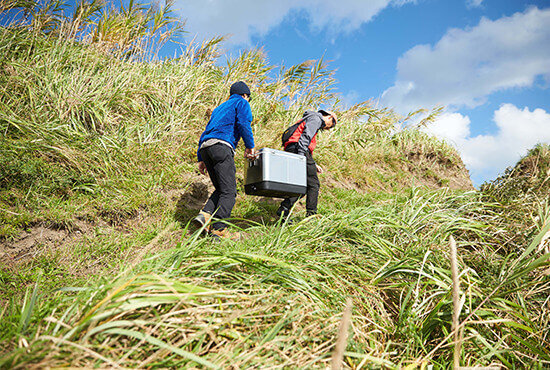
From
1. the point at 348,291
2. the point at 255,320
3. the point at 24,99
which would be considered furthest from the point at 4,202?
the point at 348,291

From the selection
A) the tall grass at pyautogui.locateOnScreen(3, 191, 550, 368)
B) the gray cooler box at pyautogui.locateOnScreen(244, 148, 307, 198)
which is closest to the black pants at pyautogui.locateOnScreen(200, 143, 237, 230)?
the gray cooler box at pyautogui.locateOnScreen(244, 148, 307, 198)

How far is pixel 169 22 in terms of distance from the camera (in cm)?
605

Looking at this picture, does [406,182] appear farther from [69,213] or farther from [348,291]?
[69,213]

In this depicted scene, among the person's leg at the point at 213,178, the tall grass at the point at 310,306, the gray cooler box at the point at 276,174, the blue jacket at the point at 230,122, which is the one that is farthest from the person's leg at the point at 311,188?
the tall grass at the point at 310,306

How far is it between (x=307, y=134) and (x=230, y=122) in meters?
1.15

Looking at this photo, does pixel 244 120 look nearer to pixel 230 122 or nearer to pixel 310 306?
pixel 230 122

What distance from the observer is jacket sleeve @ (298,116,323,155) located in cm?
417

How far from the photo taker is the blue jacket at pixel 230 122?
11.5 feet

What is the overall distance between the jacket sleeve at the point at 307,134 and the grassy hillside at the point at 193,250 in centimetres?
116

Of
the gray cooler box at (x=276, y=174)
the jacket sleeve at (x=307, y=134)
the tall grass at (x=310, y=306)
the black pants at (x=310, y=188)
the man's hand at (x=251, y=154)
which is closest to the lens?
the tall grass at (x=310, y=306)

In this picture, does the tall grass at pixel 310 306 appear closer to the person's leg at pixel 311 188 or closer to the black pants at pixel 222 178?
the black pants at pixel 222 178

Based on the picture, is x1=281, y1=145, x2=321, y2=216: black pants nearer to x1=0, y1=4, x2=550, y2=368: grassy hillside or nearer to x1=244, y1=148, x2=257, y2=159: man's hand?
x1=0, y1=4, x2=550, y2=368: grassy hillside

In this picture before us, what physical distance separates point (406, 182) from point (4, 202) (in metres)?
7.70

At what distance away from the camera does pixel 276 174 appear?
137 inches
